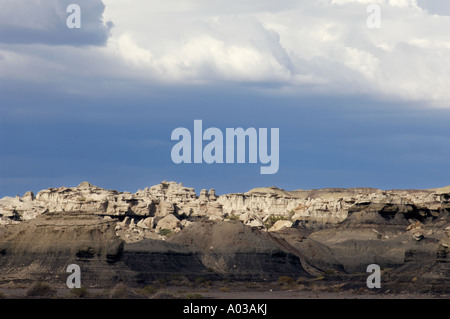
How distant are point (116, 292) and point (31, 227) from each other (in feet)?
124

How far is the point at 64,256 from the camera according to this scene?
12331 centimetres
